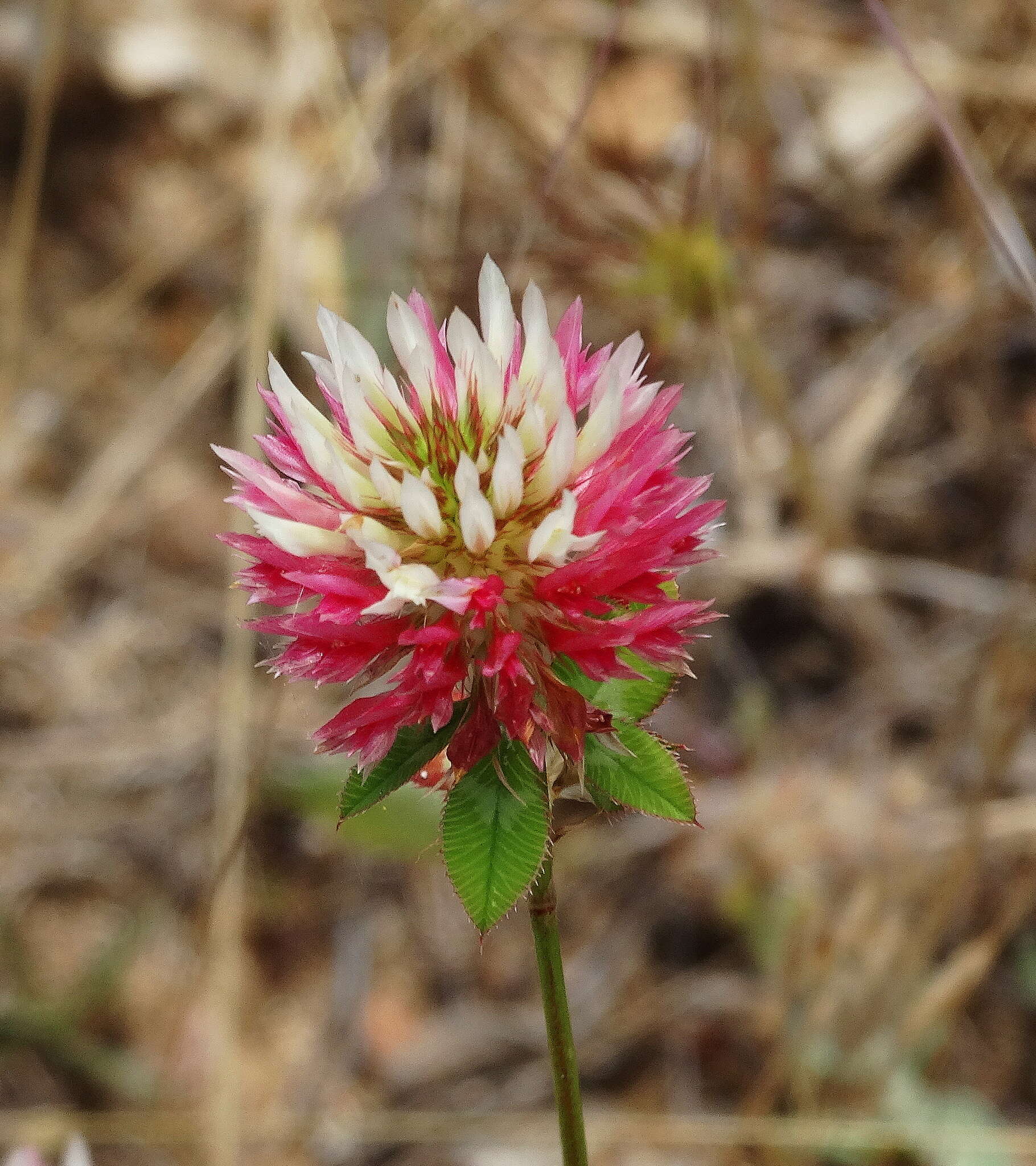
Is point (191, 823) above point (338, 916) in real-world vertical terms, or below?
above

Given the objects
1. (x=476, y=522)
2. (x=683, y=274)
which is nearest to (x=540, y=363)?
(x=476, y=522)

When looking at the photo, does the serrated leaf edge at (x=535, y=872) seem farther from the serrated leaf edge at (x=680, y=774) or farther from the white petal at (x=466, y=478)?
the white petal at (x=466, y=478)

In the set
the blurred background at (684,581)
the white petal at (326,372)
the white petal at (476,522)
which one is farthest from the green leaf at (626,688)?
the blurred background at (684,581)

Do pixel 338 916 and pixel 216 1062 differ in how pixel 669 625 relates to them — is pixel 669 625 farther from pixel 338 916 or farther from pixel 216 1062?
pixel 338 916

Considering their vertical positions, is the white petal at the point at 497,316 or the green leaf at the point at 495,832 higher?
the white petal at the point at 497,316

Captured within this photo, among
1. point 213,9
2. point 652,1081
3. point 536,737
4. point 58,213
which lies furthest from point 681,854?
point 213,9

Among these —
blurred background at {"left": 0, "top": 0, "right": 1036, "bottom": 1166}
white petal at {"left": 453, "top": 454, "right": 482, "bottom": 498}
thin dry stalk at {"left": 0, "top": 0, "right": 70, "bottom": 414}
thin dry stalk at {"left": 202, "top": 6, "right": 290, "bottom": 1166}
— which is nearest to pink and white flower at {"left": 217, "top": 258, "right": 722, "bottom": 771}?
white petal at {"left": 453, "top": 454, "right": 482, "bottom": 498}
